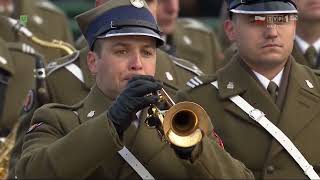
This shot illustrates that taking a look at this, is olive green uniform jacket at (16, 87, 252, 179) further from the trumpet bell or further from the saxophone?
the saxophone

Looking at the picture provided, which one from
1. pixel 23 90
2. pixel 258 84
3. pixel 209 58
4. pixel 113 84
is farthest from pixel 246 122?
pixel 209 58

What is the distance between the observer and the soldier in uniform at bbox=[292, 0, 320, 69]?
8219 mm

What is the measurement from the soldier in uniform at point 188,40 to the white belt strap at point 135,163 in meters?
3.47

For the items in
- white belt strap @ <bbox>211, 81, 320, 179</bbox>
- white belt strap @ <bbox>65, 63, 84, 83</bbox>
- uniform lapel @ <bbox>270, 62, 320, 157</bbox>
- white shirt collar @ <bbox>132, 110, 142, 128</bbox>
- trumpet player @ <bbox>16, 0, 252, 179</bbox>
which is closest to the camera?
trumpet player @ <bbox>16, 0, 252, 179</bbox>

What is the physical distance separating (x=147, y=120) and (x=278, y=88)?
132 centimetres

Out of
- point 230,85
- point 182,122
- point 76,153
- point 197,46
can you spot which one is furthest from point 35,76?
point 197,46

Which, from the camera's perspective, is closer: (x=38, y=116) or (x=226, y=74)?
(x=38, y=116)

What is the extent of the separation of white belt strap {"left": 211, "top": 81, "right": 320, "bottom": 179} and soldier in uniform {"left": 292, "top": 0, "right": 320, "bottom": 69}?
150 cm

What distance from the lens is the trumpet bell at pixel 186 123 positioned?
18.6 ft

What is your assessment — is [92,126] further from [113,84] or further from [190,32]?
[190,32]

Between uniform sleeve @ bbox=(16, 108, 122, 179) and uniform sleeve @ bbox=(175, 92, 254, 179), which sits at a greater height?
uniform sleeve @ bbox=(16, 108, 122, 179)

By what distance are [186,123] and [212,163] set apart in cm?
25

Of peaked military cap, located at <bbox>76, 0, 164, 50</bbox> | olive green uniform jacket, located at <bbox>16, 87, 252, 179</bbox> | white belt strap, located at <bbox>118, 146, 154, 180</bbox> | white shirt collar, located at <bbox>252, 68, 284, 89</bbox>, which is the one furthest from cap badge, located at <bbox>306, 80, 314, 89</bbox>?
white belt strap, located at <bbox>118, 146, 154, 180</bbox>

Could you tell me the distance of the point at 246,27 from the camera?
271 inches
